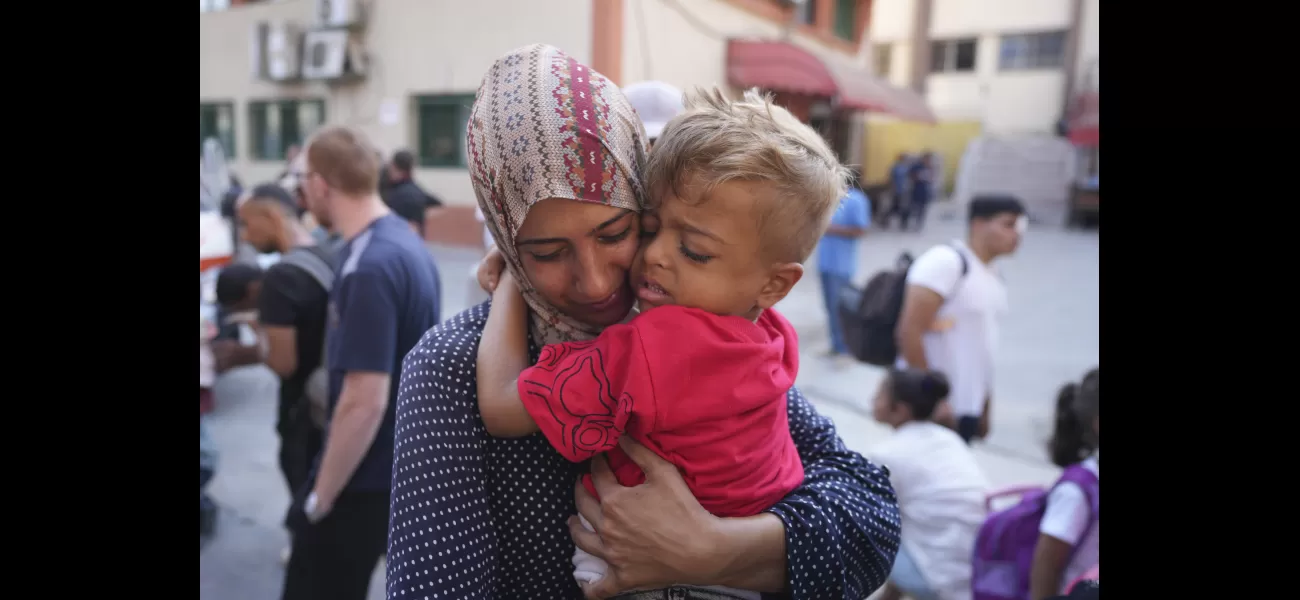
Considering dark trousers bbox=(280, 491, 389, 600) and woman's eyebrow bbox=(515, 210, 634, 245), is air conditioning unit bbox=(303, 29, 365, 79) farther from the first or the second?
woman's eyebrow bbox=(515, 210, 634, 245)

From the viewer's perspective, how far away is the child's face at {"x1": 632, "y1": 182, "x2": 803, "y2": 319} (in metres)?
1.15

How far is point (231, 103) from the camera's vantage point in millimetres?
15148

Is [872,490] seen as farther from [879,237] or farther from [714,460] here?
[879,237]

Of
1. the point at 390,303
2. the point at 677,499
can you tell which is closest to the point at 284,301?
the point at 390,303

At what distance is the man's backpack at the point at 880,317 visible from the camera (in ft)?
13.1

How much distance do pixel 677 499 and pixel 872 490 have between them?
1.40ft

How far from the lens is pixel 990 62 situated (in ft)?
83.8

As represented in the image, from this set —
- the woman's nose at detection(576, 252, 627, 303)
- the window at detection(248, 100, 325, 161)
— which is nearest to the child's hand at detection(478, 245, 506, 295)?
the woman's nose at detection(576, 252, 627, 303)

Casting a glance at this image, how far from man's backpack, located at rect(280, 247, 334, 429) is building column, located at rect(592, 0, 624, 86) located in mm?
7133

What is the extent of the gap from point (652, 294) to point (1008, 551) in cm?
212

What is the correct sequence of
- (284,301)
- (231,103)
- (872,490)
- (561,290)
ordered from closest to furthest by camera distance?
1. (561,290)
2. (872,490)
3. (284,301)
4. (231,103)

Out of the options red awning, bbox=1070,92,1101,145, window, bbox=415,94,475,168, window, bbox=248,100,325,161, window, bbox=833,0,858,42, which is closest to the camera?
window, bbox=415,94,475,168

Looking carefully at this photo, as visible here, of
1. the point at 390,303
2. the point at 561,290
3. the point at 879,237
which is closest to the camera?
the point at 561,290
